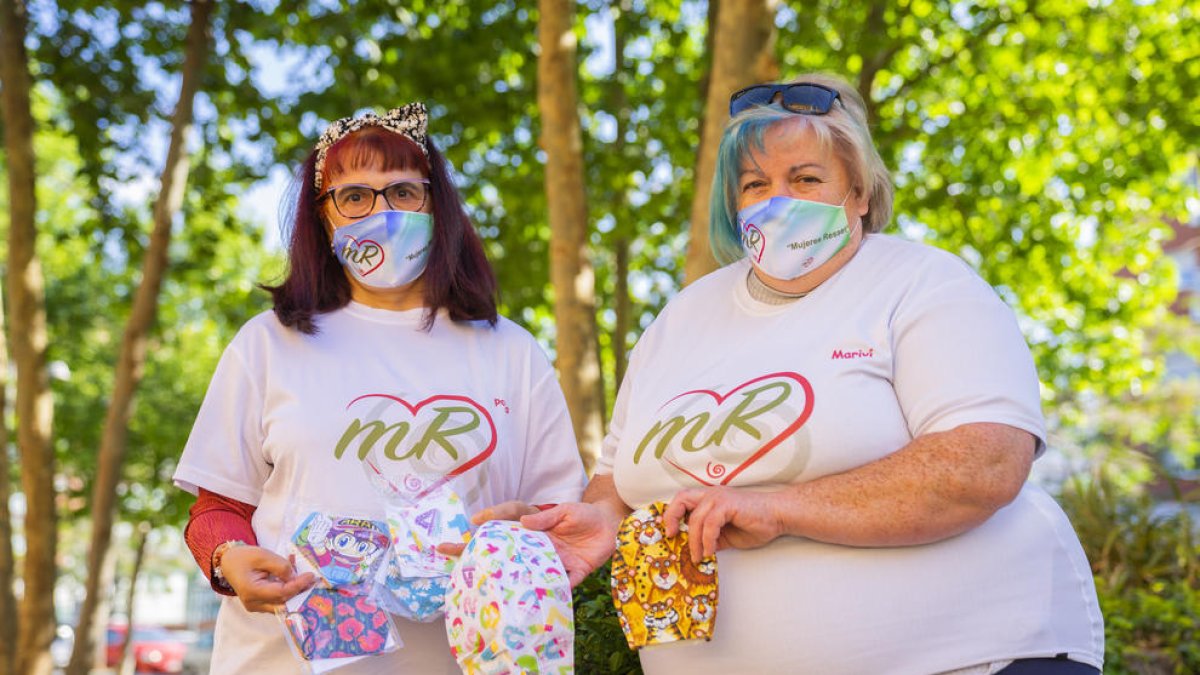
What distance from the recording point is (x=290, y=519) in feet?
9.75

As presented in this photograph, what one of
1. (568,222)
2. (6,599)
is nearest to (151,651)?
(6,599)

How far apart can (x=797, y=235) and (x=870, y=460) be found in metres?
0.59

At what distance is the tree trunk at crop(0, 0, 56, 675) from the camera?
10.3 m

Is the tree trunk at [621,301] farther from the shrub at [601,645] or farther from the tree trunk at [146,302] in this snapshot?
the shrub at [601,645]

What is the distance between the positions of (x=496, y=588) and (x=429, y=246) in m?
1.18

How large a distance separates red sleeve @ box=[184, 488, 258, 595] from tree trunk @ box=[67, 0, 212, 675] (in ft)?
25.8

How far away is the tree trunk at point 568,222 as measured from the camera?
23.6 feet

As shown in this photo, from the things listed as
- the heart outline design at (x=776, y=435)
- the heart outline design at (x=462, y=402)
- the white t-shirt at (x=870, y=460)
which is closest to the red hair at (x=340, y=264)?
the heart outline design at (x=462, y=402)

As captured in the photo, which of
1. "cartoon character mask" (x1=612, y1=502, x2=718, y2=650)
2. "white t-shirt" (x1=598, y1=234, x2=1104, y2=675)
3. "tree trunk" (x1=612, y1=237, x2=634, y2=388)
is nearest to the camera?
"white t-shirt" (x1=598, y1=234, x2=1104, y2=675)

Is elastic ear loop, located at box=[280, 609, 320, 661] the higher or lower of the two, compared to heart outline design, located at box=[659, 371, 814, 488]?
lower

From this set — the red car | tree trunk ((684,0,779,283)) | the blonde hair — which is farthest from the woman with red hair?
the red car

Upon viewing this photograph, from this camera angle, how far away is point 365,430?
3.03 metres

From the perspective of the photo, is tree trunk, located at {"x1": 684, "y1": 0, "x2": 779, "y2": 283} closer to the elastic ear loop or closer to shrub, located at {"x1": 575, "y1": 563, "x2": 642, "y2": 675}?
shrub, located at {"x1": 575, "y1": 563, "x2": 642, "y2": 675}

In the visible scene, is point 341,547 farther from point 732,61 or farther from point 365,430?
point 732,61
